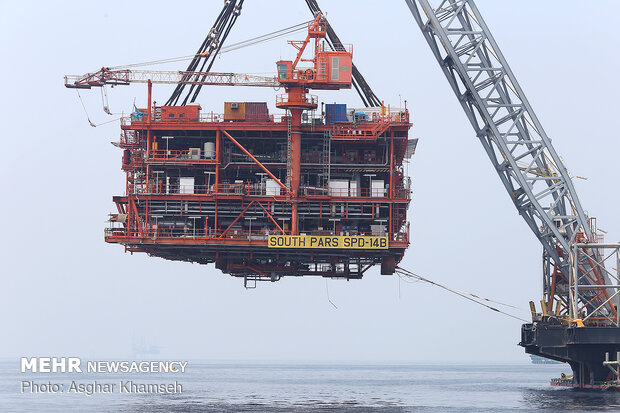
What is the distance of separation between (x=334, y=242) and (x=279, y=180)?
6.60m

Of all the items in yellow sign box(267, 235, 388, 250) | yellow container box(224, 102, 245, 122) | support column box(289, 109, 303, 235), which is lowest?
yellow sign box(267, 235, 388, 250)

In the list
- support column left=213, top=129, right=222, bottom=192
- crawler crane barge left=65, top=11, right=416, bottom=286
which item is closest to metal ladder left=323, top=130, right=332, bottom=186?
crawler crane barge left=65, top=11, right=416, bottom=286

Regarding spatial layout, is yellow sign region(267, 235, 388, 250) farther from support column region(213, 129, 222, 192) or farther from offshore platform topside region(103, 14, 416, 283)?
support column region(213, 129, 222, 192)

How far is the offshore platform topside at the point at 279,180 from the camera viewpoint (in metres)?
71.1

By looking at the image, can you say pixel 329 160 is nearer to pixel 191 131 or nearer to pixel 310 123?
pixel 310 123

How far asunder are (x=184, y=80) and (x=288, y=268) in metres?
17.8

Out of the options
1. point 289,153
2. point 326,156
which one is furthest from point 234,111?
point 326,156

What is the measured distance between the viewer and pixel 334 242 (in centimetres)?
6975

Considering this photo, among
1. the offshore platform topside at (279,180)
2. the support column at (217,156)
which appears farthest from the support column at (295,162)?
the support column at (217,156)

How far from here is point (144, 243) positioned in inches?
2785

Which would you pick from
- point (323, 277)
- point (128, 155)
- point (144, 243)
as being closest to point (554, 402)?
point (323, 277)

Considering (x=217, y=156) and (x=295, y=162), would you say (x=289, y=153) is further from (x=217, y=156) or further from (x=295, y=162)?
(x=217, y=156)

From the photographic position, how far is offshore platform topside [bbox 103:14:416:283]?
71.1m

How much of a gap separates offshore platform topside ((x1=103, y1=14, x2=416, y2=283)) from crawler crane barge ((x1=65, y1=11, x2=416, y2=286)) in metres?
0.08
